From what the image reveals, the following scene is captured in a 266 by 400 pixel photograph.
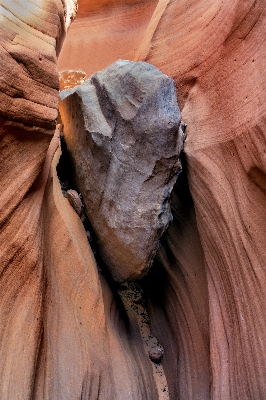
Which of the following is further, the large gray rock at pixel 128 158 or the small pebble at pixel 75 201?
the small pebble at pixel 75 201

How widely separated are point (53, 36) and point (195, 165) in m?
0.85

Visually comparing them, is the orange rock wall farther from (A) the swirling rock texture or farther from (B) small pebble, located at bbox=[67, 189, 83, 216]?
(B) small pebble, located at bbox=[67, 189, 83, 216]

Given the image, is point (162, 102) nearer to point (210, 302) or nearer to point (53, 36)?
point (53, 36)

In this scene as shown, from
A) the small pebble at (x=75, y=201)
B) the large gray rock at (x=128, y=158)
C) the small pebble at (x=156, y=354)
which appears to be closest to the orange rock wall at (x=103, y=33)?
the large gray rock at (x=128, y=158)

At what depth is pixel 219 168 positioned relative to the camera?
5.59 ft

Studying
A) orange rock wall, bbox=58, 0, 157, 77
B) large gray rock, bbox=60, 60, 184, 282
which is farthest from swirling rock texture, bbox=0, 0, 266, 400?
orange rock wall, bbox=58, 0, 157, 77

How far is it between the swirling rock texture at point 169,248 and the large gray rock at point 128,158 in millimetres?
Answer: 145

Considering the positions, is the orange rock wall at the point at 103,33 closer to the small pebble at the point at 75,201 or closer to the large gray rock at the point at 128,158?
the large gray rock at the point at 128,158

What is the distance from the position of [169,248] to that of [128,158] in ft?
1.95

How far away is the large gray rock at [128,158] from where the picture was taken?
5.38 feet

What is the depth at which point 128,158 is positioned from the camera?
66.8 inches

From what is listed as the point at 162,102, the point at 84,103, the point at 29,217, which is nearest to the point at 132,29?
the point at 84,103

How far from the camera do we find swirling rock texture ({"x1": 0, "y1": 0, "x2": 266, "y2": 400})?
1.36 m

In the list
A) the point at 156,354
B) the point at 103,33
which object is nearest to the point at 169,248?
the point at 156,354
